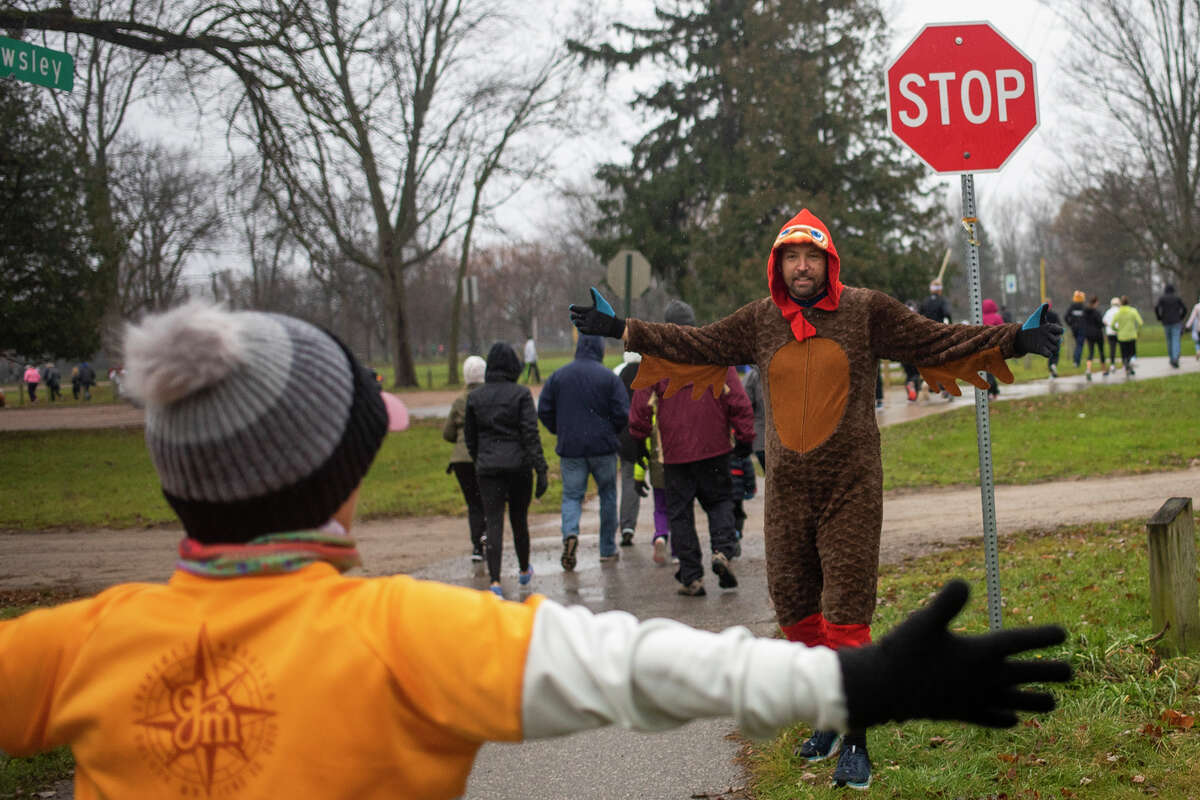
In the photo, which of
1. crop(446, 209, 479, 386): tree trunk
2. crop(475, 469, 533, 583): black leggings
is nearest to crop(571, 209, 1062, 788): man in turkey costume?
crop(475, 469, 533, 583): black leggings

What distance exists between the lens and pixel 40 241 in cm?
2302

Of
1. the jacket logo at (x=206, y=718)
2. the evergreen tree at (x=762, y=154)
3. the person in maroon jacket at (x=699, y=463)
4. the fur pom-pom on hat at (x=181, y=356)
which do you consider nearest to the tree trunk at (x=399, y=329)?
the evergreen tree at (x=762, y=154)

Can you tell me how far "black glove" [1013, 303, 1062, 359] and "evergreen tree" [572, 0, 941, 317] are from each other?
27.9 metres

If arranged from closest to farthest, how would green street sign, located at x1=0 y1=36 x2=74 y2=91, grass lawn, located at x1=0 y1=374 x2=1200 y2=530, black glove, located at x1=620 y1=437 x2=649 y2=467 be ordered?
green street sign, located at x1=0 y1=36 x2=74 y2=91, black glove, located at x1=620 y1=437 x2=649 y2=467, grass lawn, located at x1=0 y1=374 x2=1200 y2=530

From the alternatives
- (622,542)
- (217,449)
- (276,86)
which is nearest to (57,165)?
(276,86)

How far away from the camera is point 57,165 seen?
23688 mm

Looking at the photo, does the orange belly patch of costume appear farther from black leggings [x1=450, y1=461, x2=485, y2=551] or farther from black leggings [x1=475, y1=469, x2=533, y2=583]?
black leggings [x1=450, y1=461, x2=485, y2=551]

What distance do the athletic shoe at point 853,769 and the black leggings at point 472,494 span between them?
5.19 m

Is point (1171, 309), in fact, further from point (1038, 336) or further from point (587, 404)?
point (1038, 336)

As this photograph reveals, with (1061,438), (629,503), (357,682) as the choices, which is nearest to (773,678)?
(357,682)

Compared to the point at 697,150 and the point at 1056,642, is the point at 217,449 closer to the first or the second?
the point at 1056,642

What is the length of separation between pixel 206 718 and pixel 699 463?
6.64m

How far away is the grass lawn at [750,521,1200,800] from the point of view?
412 centimetres

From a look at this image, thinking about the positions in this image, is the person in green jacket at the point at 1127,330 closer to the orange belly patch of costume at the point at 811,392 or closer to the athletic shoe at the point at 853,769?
the orange belly patch of costume at the point at 811,392
